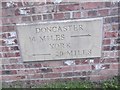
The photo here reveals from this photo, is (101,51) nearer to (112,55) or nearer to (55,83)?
(112,55)

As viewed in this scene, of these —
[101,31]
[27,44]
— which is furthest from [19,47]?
[101,31]

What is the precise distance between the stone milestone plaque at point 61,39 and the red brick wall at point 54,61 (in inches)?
2.2

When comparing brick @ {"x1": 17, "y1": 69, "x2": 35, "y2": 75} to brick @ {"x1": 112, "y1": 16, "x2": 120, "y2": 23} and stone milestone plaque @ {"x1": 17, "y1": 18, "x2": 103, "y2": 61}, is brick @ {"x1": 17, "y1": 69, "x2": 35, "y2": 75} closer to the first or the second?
stone milestone plaque @ {"x1": 17, "y1": 18, "x2": 103, "y2": 61}

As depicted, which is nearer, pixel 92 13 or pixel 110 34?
pixel 92 13

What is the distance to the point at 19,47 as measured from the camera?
2.55 metres

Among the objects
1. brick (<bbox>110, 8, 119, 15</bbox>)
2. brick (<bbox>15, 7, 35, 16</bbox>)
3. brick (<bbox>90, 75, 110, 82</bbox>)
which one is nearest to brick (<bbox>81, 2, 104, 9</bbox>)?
brick (<bbox>110, 8, 119, 15</bbox>)

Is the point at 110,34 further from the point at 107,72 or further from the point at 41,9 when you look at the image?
the point at 41,9

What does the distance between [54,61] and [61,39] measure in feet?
0.95

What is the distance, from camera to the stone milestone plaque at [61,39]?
241 cm

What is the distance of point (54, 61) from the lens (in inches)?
104

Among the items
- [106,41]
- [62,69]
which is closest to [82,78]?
[62,69]

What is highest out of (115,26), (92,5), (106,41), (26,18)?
(92,5)

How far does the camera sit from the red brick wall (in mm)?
2342

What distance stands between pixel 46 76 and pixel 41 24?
2.13 ft
